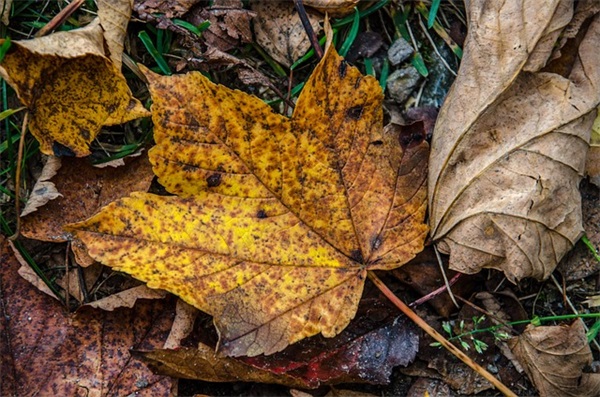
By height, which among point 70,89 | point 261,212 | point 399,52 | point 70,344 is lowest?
point 70,344

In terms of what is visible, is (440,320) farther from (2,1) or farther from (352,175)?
(2,1)

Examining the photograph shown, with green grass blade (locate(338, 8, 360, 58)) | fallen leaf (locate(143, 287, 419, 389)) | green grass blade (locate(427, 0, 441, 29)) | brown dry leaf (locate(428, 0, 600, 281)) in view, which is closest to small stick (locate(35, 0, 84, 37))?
green grass blade (locate(338, 8, 360, 58))

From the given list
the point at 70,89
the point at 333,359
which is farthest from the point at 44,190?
the point at 333,359

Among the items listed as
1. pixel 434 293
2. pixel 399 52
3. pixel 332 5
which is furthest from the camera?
Answer: pixel 399 52

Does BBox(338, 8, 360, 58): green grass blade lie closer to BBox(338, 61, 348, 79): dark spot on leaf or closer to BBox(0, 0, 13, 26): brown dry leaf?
BBox(338, 61, 348, 79): dark spot on leaf

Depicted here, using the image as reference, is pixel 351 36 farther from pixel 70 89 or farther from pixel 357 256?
pixel 70 89

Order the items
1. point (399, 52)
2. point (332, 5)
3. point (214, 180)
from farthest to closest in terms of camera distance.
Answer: point (399, 52)
point (332, 5)
point (214, 180)

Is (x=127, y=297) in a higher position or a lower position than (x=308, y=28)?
lower
